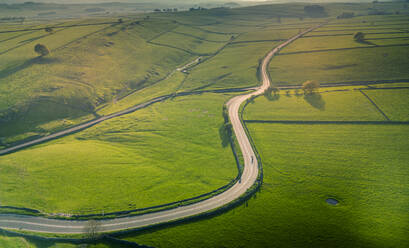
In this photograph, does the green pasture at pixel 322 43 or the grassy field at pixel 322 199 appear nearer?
the grassy field at pixel 322 199

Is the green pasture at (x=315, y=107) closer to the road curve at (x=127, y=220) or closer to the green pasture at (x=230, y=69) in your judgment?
the green pasture at (x=230, y=69)

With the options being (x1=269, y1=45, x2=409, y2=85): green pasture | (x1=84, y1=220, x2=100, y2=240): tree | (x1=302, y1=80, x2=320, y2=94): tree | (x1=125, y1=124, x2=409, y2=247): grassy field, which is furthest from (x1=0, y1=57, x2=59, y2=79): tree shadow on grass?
(x1=302, y1=80, x2=320, y2=94): tree

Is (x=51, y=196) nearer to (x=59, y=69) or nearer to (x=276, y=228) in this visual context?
(x=276, y=228)

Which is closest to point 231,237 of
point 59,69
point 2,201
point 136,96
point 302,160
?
Answer: point 302,160

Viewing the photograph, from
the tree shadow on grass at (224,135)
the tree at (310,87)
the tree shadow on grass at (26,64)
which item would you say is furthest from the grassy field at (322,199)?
the tree shadow on grass at (26,64)

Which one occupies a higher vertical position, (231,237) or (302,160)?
(302,160)

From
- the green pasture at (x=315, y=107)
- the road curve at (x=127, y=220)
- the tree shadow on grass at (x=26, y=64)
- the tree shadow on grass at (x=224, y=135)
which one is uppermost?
the tree shadow on grass at (x=26, y=64)

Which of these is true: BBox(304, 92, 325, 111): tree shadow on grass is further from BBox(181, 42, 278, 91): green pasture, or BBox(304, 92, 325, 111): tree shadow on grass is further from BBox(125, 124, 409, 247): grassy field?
BBox(181, 42, 278, 91): green pasture
